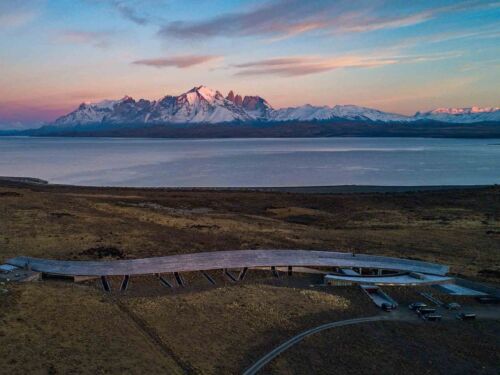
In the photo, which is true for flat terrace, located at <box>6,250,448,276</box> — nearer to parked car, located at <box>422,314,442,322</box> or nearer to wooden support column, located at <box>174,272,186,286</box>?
wooden support column, located at <box>174,272,186,286</box>

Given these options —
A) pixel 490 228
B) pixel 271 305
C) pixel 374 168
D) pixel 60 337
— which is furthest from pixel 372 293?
pixel 374 168

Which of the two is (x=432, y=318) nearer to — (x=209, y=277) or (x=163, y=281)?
(x=209, y=277)

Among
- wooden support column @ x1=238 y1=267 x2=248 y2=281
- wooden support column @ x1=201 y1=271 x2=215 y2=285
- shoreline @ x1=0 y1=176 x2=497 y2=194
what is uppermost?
wooden support column @ x1=201 y1=271 x2=215 y2=285

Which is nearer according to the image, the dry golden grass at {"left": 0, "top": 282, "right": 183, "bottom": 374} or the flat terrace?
the dry golden grass at {"left": 0, "top": 282, "right": 183, "bottom": 374}

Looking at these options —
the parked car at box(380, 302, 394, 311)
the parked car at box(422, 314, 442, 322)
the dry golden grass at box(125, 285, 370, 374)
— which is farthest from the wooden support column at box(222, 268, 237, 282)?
the parked car at box(422, 314, 442, 322)

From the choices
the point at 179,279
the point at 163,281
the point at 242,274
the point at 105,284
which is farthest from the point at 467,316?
the point at 105,284

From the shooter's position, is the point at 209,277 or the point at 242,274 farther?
the point at 242,274
